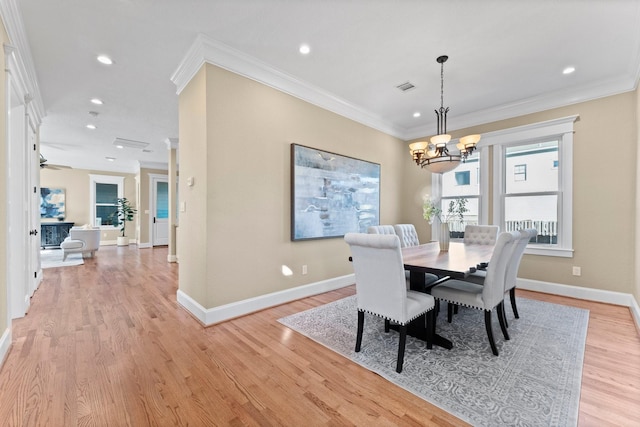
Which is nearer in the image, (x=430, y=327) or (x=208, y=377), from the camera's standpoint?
(x=208, y=377)

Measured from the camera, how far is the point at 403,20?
236cm

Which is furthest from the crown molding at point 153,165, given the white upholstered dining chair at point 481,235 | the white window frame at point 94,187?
the white upholstered dining chair at point 481,235

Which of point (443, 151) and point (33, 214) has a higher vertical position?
point (443, 151)

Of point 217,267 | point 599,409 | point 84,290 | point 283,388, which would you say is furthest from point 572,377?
point 84,290

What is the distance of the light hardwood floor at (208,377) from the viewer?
1.49 meters

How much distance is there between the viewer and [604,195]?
3439mm

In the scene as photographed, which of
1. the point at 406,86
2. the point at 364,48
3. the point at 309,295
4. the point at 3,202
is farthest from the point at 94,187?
the point at 406,86

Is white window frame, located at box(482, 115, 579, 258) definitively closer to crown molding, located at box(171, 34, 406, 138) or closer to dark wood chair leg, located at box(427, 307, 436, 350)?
crown molding, located at box(171, 34, 406, 138)

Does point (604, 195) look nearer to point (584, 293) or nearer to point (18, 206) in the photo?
point (584, 293)

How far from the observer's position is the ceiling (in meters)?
2.23

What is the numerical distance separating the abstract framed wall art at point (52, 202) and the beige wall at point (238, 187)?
8.55 m

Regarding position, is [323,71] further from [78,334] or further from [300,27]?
[78,334]

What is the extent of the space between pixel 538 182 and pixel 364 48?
10.8 ft

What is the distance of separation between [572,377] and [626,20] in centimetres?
301
